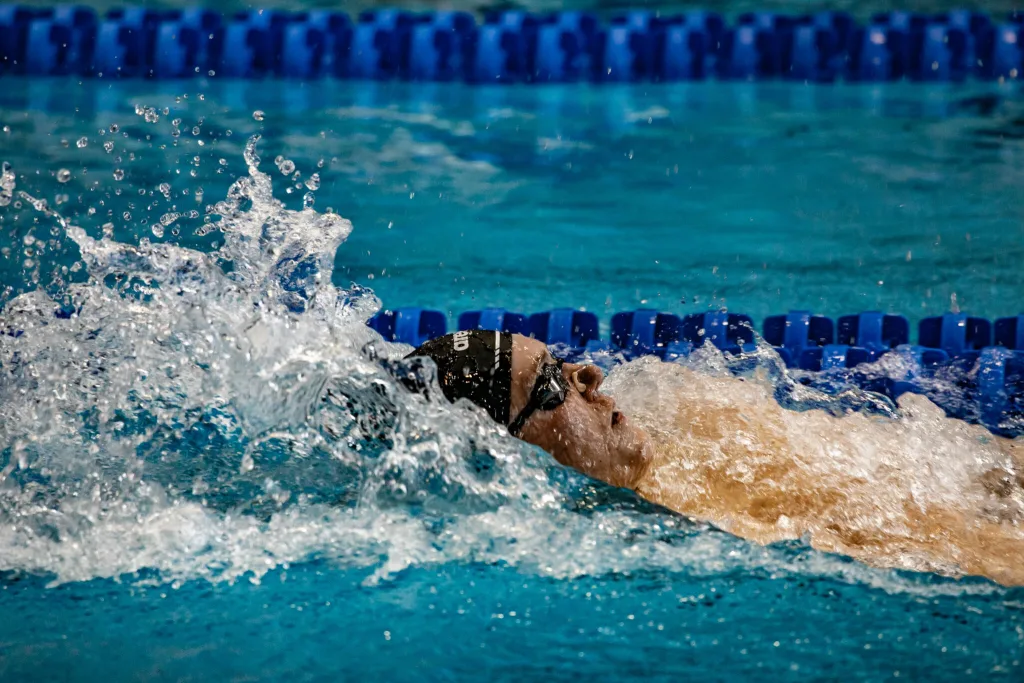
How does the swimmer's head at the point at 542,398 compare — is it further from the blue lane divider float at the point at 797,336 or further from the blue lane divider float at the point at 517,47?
the blue lane divider float at the point at 517,47

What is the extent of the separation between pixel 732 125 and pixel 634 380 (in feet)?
10.5

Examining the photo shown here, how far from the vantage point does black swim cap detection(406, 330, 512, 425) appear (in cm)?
181

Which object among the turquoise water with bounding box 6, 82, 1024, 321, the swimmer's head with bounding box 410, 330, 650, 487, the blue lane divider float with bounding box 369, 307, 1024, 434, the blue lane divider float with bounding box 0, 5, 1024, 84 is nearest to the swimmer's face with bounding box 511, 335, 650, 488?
the swimmer's head with bounding box 410, 330, 650, 487

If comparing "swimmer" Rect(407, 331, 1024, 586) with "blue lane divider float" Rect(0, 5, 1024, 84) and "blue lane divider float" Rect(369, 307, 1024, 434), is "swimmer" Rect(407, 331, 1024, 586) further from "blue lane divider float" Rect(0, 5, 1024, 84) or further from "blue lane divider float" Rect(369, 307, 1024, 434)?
"blue lane divider float" Rect(0, 5, 1024, 84)

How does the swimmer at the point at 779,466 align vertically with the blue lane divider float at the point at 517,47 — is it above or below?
below

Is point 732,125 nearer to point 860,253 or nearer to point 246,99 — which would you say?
point 860,253

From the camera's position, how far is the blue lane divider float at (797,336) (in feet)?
10.4

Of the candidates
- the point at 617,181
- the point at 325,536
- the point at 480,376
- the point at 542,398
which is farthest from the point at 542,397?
the point at 617,181

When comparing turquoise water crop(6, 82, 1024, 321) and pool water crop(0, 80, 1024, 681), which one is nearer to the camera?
pool water crop(0, 80, 1024, 681)

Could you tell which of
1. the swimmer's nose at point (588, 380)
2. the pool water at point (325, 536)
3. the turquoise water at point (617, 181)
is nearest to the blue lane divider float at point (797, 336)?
the pool water at point (325, 536)

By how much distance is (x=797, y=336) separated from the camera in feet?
11.5

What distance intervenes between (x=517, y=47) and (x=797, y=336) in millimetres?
2923

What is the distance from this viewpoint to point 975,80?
18.1 ft

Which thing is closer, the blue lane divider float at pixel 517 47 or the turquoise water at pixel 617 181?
the turquoise water at pixel 617 181
